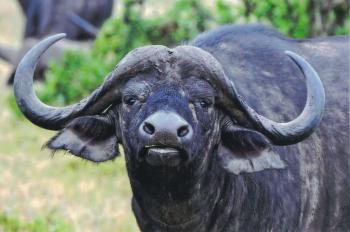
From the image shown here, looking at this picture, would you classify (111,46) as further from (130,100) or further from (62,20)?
(130,100)

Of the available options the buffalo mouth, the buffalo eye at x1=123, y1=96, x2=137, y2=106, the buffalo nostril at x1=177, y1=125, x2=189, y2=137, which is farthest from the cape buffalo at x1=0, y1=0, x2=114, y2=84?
the buffalo nostril at x1=177, y1=125, x2=189, y2=137

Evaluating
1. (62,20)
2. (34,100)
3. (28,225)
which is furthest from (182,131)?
(62,20)

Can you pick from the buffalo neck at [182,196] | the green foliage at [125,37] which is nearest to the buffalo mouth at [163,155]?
the buffalo neck at [182,196]

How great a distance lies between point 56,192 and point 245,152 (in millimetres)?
3882

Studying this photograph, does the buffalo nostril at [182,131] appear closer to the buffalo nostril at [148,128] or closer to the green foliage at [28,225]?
the buffalo nostril at [148,128]

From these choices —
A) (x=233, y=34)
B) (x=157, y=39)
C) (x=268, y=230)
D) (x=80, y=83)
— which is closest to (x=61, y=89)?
(x=80, y=83)

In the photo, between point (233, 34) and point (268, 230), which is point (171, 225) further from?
point (233, 34)

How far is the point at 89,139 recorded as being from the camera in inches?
191

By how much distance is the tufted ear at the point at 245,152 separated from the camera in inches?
186

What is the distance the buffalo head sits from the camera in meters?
4.30

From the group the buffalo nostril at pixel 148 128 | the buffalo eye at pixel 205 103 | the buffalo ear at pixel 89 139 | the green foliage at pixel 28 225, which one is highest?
the buffalo nostril at pixel 148 128

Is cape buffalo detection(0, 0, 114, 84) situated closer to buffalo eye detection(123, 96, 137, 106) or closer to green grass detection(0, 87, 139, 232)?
green grass detection(0, 87, 139, 232)

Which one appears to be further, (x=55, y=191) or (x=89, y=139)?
(x=55, y=191)

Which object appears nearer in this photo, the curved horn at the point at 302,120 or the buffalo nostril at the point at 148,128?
the buffalo nostril at the point at 148,128
